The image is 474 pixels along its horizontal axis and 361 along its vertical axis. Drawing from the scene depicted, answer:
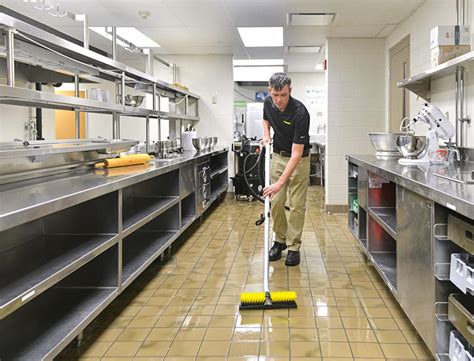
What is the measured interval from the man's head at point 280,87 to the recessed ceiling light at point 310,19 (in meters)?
2.29

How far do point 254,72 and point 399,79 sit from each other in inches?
213

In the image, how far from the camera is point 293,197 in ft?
13.0

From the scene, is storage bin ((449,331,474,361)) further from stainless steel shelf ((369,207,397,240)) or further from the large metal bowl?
the large metal bowl

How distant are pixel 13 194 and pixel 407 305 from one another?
2.02 metres

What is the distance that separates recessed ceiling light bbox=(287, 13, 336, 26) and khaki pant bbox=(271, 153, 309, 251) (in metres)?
2.31

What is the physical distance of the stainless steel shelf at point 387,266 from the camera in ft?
9.42

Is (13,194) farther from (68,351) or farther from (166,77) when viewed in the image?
(166,77)

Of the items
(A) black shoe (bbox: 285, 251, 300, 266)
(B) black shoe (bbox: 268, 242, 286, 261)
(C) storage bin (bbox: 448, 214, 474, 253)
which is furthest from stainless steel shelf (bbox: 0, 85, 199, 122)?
(C) storage bin (bbox: 448, 214, 474, 253)

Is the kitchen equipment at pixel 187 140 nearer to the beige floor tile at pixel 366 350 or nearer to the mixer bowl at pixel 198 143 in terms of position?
the mixer bowl at pixel 198 143

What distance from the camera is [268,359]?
2.29m

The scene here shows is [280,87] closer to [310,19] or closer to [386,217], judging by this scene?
[386,217]

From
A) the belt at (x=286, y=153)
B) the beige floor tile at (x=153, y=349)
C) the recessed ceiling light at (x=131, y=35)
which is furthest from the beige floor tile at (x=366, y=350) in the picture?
the recessed ceiling light at (x=131, y=35)

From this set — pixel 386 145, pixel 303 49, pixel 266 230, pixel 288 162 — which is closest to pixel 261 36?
pixel 303 49

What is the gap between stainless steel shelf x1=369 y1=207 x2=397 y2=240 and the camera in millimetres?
2968
